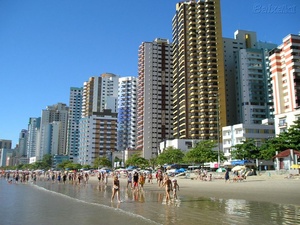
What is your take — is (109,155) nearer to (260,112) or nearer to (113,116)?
(113,116)

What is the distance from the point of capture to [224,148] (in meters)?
Answer: 95.8

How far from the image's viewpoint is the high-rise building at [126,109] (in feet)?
544

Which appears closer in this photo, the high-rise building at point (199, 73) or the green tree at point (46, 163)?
the high-rise building at point (199, 73)

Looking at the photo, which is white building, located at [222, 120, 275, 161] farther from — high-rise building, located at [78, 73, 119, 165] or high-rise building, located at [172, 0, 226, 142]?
high-rise building, located at [78, 73, 119, 165]

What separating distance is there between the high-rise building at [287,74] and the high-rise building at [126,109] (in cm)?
8206

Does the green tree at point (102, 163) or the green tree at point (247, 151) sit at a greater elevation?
the green tree at point (247, 151)

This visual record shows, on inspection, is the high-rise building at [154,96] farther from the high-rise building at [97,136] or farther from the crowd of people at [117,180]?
the crowd of people at [117,180]

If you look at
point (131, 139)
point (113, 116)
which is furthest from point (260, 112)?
point (113, 116)

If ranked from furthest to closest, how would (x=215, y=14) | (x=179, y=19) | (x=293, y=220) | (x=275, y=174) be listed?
(x=179, y=19), (x=215, y=14), (x=275, y=174), (x=293, y=220)

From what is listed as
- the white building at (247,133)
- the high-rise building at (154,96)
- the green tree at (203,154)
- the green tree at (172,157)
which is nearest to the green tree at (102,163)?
the high-rise building at (154,96)

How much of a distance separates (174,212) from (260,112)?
105202mm

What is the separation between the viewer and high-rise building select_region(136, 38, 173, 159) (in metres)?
134

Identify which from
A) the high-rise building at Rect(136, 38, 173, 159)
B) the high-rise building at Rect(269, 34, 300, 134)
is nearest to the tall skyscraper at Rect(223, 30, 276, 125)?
the high-rise building at Rect(269, 34, 300, 134)

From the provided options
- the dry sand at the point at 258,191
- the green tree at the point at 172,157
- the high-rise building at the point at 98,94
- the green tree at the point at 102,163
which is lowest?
the dry sand at the point at 258,191
